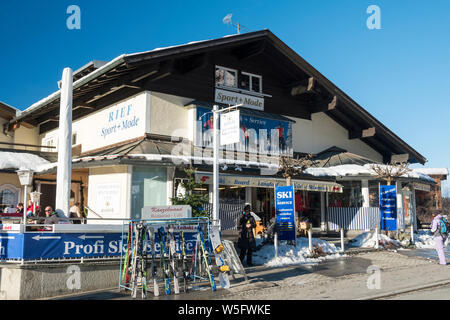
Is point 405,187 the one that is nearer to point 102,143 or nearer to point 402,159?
point 402,159

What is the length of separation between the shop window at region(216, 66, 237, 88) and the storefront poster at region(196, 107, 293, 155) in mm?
1507

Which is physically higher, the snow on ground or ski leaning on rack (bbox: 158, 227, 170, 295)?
ski leaning on rack (bbox: 158, 227, 170, 295)

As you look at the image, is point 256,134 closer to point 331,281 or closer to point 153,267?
point 331,281

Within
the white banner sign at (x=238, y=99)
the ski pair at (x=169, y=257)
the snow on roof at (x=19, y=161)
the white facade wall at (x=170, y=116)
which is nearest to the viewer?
the ski pair at (x=169, y=257)

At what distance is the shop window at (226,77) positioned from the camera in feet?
60.8

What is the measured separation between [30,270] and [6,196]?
14.3 m

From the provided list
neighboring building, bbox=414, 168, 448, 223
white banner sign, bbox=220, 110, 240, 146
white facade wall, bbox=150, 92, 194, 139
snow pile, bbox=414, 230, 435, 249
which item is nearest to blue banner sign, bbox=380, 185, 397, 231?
snow pile, bbox=414, 230, 435, 249

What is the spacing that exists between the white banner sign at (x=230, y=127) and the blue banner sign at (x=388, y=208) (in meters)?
8.23

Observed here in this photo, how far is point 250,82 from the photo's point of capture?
64.0ft

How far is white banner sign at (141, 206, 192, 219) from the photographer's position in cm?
999

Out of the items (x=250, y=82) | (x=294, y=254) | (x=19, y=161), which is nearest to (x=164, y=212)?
(x=294, y=254)

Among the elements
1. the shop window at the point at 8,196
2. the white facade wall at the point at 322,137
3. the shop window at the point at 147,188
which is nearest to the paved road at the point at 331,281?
the shop window at the point at 147,188

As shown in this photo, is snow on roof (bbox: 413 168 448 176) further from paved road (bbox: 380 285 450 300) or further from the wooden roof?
paved road (bbox: 380 285 450 300)

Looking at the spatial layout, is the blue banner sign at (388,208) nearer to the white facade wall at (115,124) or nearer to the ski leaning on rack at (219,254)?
the white facade wall at (115,124)
